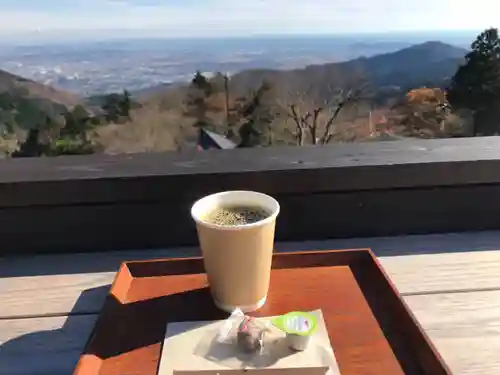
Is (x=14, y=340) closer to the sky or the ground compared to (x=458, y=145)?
closer to the ground

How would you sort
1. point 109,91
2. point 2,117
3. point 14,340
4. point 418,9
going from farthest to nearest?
point 418,9 → point 109,91 → point 2,117 → point 14,340

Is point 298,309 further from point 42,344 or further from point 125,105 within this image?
point 125,105

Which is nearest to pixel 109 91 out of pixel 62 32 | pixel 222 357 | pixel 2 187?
pixel 62 32

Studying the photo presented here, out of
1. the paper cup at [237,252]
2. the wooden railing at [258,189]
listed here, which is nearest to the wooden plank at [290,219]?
the wooden railing at [258,189]

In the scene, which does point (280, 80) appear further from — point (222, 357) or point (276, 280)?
point (222, 357)

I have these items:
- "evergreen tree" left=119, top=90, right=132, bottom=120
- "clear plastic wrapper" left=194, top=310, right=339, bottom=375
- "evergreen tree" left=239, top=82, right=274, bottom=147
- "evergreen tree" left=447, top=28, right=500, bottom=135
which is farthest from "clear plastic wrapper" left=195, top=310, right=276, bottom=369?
"evergreen tree" left=447, top=28, right=500, bottom=135

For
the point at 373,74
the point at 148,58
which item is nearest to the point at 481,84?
the point at 373,74
